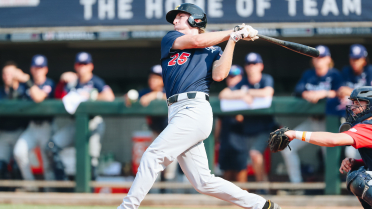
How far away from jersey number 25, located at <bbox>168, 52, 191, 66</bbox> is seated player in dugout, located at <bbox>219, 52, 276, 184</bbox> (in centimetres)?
186

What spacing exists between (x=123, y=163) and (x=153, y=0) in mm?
2238

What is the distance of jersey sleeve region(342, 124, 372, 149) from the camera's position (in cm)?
262

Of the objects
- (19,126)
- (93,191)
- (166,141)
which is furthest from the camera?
(19,126)

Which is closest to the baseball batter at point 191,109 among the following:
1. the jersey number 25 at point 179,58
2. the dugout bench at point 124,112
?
the jersey number 25 at point 179,58

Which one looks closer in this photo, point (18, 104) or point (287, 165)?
point (287, 165)

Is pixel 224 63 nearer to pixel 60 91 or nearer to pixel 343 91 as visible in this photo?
pixel 343 91

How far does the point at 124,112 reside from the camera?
492 cm

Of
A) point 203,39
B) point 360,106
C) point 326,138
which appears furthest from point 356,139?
point 203,39

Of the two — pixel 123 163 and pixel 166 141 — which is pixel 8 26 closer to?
pixel 123 163

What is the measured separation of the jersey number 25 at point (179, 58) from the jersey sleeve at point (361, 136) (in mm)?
1084

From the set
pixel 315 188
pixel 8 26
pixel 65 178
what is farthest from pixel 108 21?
pixel 315 188

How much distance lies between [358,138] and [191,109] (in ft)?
3.24

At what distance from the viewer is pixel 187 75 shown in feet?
9.48

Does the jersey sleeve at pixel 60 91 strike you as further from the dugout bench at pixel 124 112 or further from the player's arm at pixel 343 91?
the player's arm at pixel 343 91
